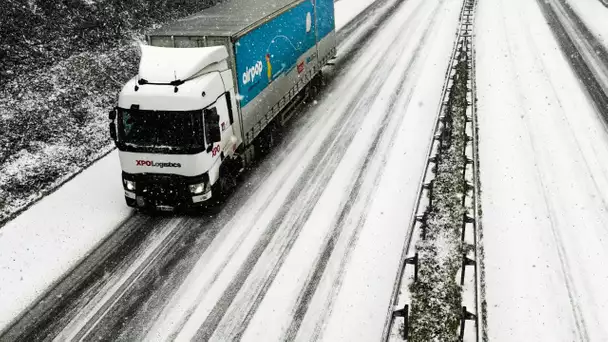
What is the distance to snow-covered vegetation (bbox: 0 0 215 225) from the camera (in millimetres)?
14930

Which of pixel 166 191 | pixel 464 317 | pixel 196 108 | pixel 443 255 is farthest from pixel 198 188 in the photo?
pixel 464 317

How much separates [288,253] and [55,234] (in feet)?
19.8

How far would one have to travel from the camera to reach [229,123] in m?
13.0

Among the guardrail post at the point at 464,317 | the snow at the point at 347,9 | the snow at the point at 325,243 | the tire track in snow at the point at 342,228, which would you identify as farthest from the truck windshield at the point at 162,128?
the snow at the point at 347,9

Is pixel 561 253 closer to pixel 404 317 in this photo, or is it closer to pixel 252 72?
pixel 404 317

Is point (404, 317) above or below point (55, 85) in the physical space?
below

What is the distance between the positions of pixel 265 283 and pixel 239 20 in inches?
305

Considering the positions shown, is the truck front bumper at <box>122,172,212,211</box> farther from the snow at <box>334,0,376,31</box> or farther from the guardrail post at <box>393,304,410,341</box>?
the snow at <box>334,0,376,31</box>

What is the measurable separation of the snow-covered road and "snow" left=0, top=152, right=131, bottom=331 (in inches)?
35.1

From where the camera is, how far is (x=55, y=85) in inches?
701

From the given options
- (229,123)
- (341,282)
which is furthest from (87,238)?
(341,282)

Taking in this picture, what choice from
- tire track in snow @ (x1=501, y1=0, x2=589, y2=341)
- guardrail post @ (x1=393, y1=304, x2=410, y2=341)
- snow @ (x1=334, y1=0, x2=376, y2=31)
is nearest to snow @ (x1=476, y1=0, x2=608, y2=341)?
tire track in snow @ (x1=501, y1=0, x2=589, y2=341)

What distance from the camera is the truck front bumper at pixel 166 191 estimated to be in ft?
39.2

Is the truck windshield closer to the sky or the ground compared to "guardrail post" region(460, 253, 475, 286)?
closer to the sky
